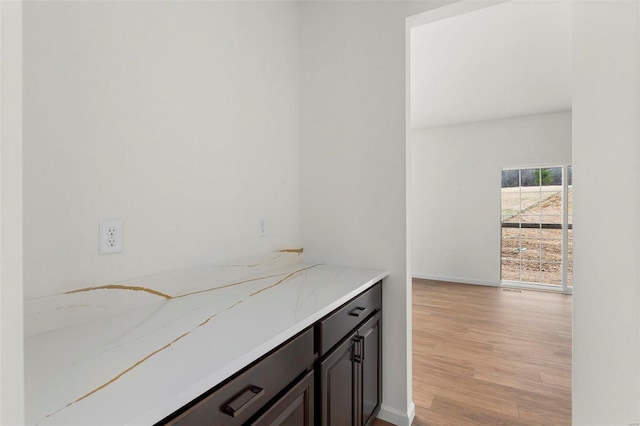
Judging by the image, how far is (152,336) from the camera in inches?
37.6

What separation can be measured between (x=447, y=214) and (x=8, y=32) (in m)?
5.69

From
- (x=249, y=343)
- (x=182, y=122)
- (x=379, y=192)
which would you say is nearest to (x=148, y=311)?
(x=249, y=343)

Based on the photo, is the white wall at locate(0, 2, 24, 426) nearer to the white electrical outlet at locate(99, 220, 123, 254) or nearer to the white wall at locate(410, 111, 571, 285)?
the white electrical outlet at locate(99, 220, 123, 254)

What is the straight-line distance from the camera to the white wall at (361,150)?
185 centimetres

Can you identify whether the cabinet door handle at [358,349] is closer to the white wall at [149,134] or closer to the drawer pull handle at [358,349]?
the drawer pull handle at [358,349]

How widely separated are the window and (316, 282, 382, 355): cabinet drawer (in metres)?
4.34

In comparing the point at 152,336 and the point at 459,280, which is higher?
the point at 152,336

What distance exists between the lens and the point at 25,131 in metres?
0.94

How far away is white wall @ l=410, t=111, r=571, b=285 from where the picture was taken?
4.84 metres

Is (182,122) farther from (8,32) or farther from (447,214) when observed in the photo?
(447,214)

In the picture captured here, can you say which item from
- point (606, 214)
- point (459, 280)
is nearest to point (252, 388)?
point (606, 214)

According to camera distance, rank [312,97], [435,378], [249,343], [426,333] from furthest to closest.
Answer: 1. [426,333]
2. [435,378]
3. [312,97]
4. [249,343]

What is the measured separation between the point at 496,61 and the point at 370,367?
9.80 ft

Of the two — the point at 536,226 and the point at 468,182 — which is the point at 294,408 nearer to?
the point at 468,182
